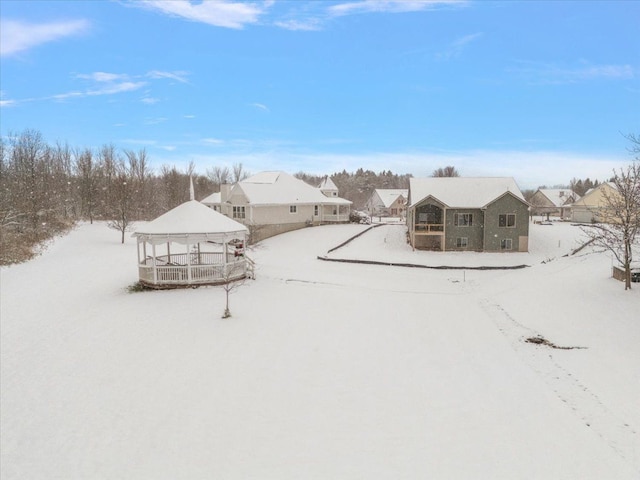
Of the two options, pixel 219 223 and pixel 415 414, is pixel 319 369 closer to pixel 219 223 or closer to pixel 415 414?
pixel 415 414

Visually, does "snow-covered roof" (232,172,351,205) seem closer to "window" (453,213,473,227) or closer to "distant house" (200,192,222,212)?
"distant house" (200,192,222,212)

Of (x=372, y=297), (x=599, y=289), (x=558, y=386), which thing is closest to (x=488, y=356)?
(x=558, y=386)

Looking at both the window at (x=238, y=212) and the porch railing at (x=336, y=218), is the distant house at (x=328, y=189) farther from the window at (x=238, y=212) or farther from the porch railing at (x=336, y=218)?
the window at (x=238, y=212)

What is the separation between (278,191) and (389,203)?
1447 inches

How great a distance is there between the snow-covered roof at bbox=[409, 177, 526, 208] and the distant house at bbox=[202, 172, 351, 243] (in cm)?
1299

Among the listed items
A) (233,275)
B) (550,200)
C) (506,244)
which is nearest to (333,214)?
(506,244)

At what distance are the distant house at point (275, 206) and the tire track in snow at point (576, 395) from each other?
31.3 meters

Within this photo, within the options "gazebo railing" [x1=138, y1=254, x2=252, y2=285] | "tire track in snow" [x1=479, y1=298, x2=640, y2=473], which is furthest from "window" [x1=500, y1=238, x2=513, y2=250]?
"gazebo railing" [x1=138, y1=254, x2=252, y2=285]

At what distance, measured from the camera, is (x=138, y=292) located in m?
23.0

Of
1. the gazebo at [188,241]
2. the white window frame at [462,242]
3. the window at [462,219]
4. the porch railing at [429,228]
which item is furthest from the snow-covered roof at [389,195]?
the gazebo at [188,241]

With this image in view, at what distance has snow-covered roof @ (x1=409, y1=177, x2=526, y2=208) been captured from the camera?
39281 millimetres

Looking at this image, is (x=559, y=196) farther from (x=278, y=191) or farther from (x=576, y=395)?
(x=576, y=395)

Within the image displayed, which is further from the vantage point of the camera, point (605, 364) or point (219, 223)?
point (219, 223)

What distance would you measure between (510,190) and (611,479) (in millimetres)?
34213
